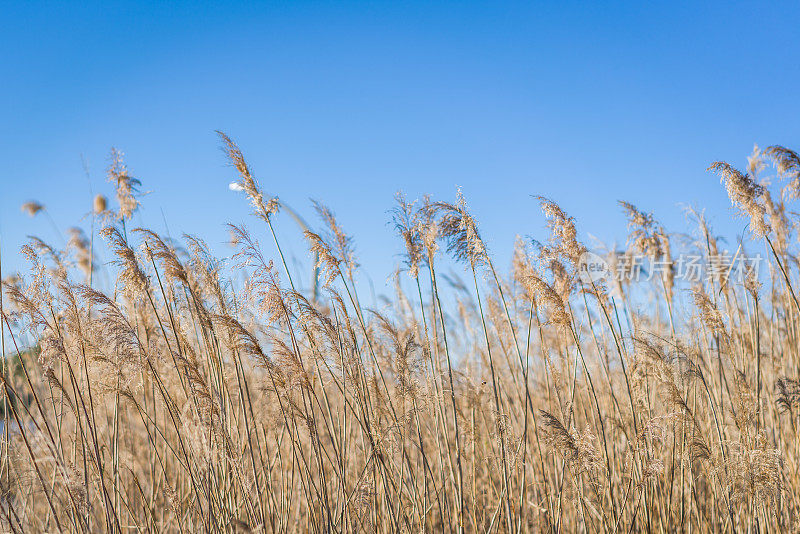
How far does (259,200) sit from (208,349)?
77cm

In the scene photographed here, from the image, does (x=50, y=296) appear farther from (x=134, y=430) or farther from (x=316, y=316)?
(x=134, y=430)

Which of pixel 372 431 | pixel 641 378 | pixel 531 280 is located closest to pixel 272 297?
pixel 372 431

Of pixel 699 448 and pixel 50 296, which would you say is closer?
pixel 50 296

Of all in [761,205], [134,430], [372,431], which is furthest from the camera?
[134,430]

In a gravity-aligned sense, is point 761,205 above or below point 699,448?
above

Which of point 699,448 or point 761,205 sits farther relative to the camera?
point 761,205

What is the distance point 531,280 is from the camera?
2.79 metres

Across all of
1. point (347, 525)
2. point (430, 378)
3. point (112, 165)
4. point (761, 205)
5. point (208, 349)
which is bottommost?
point (347, 525)

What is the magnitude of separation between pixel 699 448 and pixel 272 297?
2.34 meters

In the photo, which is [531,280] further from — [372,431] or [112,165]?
[112,165]

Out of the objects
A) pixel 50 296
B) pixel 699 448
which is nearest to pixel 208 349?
pixel 50 296

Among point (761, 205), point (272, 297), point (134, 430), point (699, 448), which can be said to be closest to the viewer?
point (272, 297)

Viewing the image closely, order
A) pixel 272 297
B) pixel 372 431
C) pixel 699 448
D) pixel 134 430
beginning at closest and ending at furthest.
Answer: pixel 272 297
pixel 372 431
pixel 699 448
pixel 134 430

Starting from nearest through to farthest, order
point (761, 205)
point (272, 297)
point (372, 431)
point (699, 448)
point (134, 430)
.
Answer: point (272, 297) < point (372, 431) < point (699, 448) < point (761, 205) < point (134, 430)
